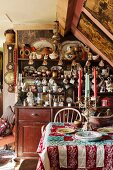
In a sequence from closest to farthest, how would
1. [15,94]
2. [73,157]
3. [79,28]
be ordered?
[73,157]
[79,28]
[15,94]

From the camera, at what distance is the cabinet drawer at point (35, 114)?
424cm

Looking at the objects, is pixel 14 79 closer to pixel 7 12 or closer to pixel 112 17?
pixel 7 12

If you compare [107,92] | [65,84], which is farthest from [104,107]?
[65,84]

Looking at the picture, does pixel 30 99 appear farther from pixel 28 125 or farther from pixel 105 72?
pixel 105 72

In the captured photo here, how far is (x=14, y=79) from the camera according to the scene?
16.1ft

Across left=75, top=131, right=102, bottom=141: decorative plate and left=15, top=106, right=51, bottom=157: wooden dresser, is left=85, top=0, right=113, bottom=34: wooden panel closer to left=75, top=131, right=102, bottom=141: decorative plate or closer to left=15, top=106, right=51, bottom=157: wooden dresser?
left=75, top=131, right=102, bottom=141: decorative plate

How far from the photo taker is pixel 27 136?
4.25 metres

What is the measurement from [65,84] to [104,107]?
0.85m

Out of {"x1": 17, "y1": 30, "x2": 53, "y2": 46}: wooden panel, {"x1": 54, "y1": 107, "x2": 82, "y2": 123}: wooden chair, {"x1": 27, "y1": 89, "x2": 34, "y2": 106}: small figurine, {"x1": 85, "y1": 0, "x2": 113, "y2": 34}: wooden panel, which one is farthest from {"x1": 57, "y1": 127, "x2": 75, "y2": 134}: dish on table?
{"x1": 17, "y1": 30, "x2": 53, "y2": 46}: wooden panel

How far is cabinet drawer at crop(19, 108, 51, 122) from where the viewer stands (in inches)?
167

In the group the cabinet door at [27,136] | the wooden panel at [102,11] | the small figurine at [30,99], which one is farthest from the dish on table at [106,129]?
the small figurine at [30,99]

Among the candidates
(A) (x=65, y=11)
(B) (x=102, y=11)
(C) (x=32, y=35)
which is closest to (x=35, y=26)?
(C) (x=32, y=35)

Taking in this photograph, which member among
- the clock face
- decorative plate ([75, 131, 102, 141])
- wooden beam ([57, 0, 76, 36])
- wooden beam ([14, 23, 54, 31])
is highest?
wooden beam ([14, 23, 54, 31])

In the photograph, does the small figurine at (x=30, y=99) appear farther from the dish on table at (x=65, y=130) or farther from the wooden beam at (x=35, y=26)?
the dish on table at (x=65, y=130)
